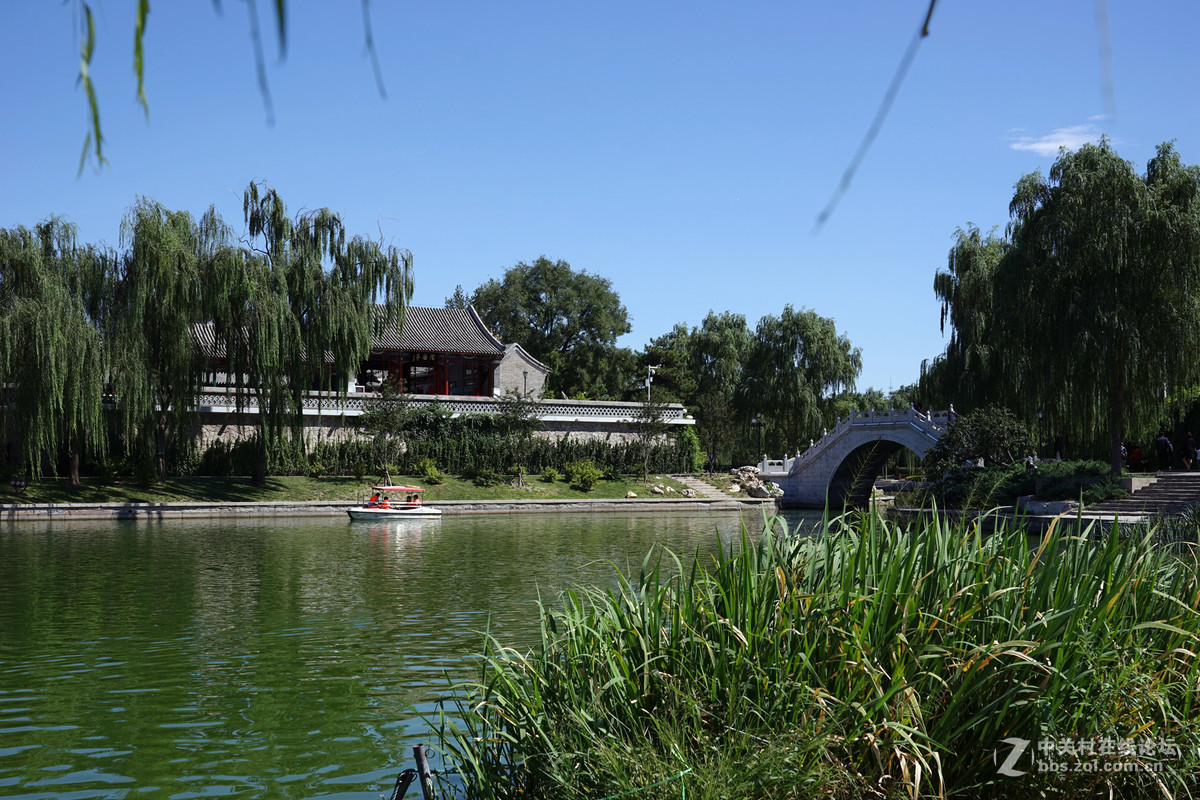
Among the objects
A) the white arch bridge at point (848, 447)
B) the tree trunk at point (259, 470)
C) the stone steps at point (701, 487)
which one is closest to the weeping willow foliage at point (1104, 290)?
the white arch bridge at point (848, 447)

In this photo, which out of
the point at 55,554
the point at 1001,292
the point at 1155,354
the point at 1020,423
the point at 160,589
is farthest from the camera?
the point at 1020,423

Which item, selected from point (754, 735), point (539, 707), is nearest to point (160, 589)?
point (539, 707)

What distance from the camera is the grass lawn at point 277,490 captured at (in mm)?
26438

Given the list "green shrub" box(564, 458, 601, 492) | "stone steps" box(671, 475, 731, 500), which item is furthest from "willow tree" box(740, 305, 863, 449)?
"green shrub" box(564, 458, 601, 492)

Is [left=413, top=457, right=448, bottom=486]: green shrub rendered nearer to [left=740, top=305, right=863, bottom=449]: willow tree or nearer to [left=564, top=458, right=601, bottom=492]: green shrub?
[left=564, top=458, right=601, bottom=492]: green shrub

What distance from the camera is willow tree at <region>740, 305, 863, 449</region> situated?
4375 cm

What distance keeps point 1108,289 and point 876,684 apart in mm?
22744

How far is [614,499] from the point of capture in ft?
113

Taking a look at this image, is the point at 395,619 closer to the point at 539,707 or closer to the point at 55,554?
the point at 539,707

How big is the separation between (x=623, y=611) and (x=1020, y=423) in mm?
25290

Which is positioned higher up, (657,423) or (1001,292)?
(1001,292)

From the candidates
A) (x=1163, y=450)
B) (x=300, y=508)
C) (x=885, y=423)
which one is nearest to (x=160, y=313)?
(x=300, y=508)

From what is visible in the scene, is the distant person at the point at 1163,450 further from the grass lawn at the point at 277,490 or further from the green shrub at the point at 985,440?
the grass lawn at the point at 277,490

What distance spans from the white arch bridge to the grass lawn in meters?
5.85
